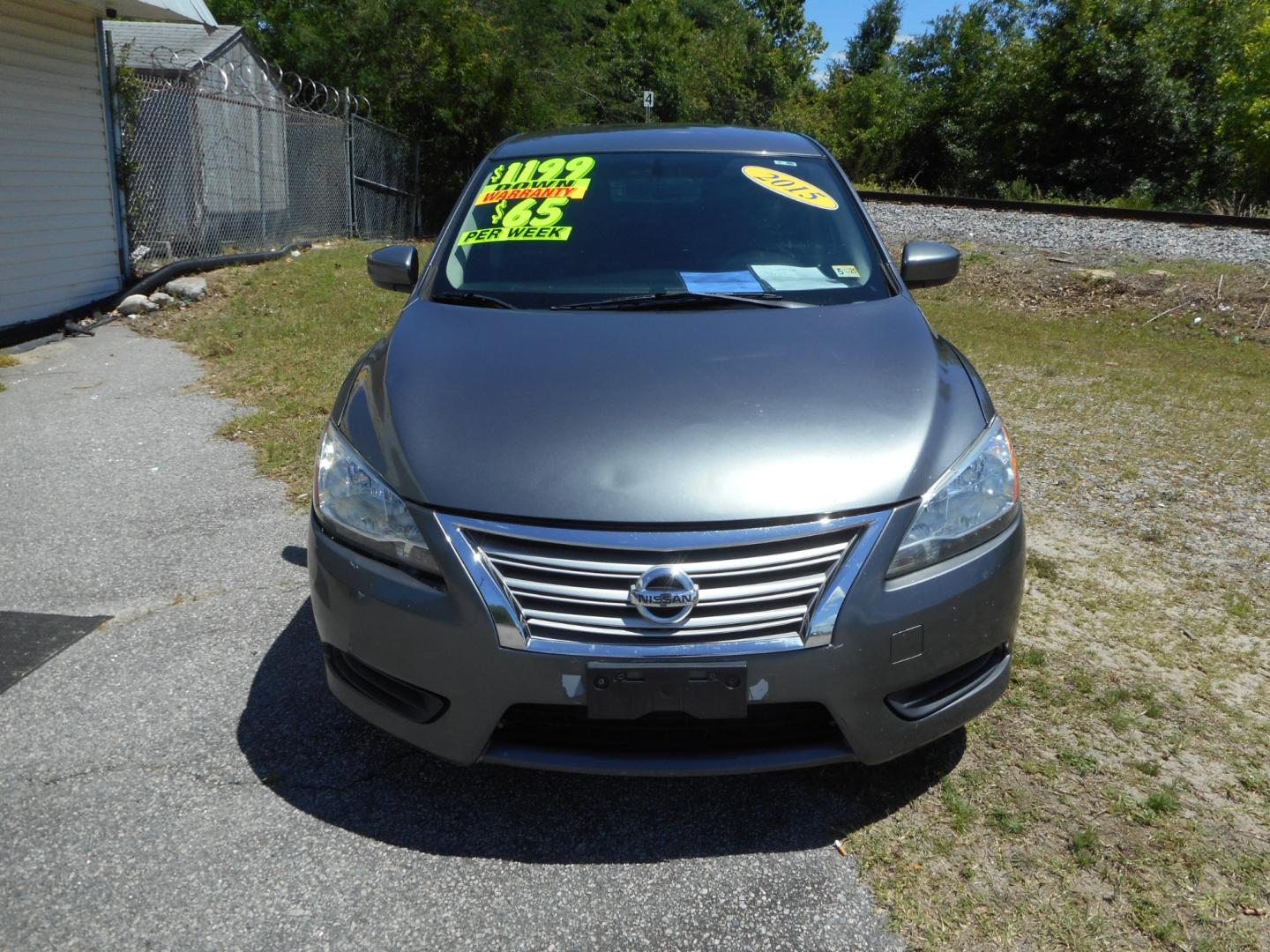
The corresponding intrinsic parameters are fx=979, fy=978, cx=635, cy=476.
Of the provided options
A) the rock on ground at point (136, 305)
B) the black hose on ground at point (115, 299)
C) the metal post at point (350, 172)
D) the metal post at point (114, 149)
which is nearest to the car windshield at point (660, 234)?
the black hose on ground at point (115, 299)

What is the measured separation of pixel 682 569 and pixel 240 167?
14.7 meters

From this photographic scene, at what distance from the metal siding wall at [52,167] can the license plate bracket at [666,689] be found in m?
8.43

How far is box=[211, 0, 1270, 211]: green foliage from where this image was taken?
73.7 feet

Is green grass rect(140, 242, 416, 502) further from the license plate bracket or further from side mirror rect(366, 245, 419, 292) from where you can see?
the license plate bracket

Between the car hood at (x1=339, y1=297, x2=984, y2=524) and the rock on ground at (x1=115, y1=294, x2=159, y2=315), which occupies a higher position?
the car hood at (x1=339, y1=297, x2=984, y2=524)

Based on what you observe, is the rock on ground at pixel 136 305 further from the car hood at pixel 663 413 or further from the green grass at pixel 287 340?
the car hood at pixel 663 413

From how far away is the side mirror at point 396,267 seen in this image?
12.1 feet

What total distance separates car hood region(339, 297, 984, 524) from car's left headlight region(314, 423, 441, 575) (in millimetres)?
47

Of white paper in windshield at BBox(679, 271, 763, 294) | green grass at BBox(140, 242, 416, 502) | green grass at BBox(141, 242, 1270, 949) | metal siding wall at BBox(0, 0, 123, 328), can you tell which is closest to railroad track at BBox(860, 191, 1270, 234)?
green grass at BBox(141, 242, 1270, 949)

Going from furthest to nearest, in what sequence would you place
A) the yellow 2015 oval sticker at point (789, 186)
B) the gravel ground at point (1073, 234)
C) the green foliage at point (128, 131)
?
the gravel ground at point (1073, 234), the green foliage at point (128, 131), the yellow 2015 oval sticker at point (789, 186)

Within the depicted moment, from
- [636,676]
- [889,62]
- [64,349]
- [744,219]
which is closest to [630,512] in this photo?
[636,676]

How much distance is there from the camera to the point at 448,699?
2225mm

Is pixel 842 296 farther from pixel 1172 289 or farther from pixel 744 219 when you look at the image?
pixel 1172 289

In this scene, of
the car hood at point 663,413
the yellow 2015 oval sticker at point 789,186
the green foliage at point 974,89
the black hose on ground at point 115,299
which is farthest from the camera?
the green foliage at point 974,89
